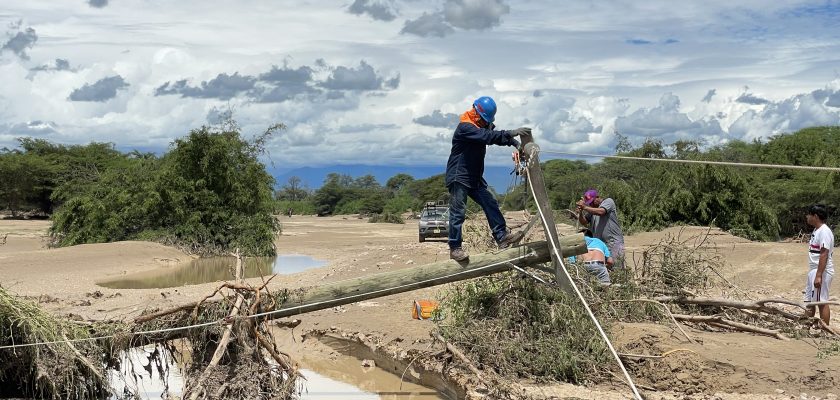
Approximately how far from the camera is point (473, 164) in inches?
308

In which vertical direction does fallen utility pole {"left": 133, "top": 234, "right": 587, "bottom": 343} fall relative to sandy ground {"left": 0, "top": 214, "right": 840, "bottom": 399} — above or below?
above

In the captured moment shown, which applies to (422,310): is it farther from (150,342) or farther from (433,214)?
(433,214)

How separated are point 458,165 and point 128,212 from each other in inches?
814

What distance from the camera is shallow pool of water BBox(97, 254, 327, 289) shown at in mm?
18047

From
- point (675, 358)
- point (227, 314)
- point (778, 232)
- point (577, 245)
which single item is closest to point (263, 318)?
point (227, 314)

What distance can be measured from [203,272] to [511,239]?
47.2ft

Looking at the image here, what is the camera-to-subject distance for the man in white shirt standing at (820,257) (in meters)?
8.62

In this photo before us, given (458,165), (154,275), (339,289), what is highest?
(458,165)

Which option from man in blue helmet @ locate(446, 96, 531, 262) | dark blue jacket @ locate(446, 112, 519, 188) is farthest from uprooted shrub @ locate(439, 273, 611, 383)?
dark blue jacket @ locate(446, 112, 519, 188)

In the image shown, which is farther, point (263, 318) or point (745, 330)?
point (745, 330)

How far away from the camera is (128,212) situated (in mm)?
25922

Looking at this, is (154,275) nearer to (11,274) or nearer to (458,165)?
(11,274)

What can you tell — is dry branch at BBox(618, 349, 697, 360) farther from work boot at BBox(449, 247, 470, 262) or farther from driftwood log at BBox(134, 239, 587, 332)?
work boot at BBox(449, 247, 470, 262)

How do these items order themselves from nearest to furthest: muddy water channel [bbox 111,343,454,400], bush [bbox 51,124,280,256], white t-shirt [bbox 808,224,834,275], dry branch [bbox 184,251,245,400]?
dry branch [bbox 184,251,245,400]
muddy water channel [bbox 111,343,454,400]
white t-shirt [bbox 808,224,834,275]
bush [bbox 51,124,280,256]
